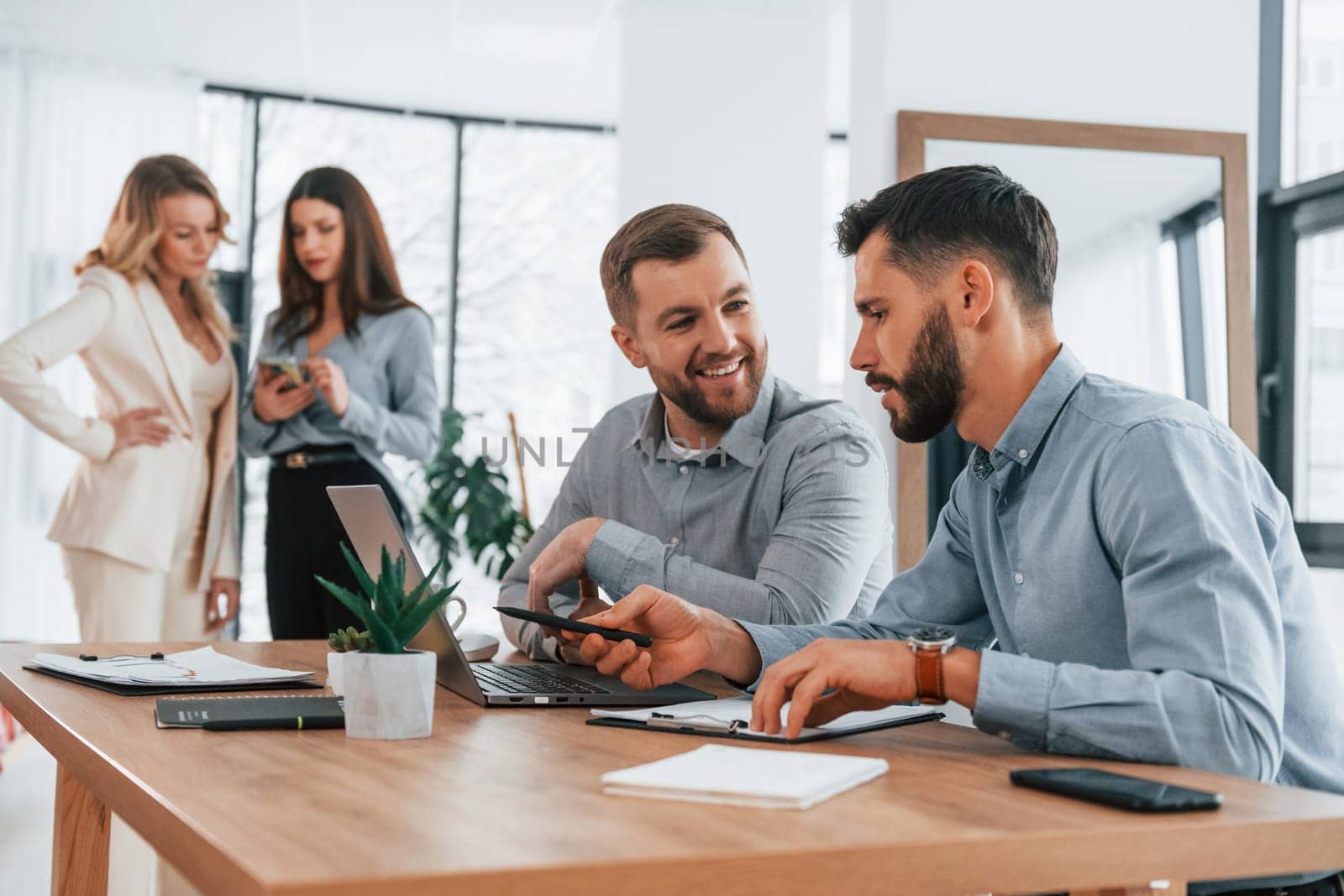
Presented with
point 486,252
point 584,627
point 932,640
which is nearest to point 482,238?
point 486,252

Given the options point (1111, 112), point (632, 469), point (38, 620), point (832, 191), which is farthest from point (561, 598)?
point (832, 191)

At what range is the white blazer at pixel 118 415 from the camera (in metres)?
3.03

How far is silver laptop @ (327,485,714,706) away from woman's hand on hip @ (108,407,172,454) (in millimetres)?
1583

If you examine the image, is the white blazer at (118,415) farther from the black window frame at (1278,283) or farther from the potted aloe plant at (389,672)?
the black window frame at (1278,283)

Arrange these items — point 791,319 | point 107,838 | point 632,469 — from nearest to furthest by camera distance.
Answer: point 107,838, point 632,469, point 791,319

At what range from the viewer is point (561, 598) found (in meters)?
2.02

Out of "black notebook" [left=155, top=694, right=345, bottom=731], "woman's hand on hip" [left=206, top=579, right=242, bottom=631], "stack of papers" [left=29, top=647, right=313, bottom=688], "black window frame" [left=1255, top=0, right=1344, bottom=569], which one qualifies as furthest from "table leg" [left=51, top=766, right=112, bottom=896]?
"black window frame" [left=1255, top=0, right=1344, bottom=569]

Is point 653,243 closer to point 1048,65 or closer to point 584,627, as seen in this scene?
point 584,627

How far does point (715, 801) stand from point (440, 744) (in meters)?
0.34

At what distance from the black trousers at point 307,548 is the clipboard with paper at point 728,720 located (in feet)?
5.74

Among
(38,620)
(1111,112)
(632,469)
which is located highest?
(1111,112)

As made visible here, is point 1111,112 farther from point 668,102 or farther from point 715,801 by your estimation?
point 715,801

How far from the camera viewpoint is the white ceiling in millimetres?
4875

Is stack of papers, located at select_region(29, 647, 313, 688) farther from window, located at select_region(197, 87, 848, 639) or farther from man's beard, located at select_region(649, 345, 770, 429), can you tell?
window, located at select_region(197, 87, 848, 639)
